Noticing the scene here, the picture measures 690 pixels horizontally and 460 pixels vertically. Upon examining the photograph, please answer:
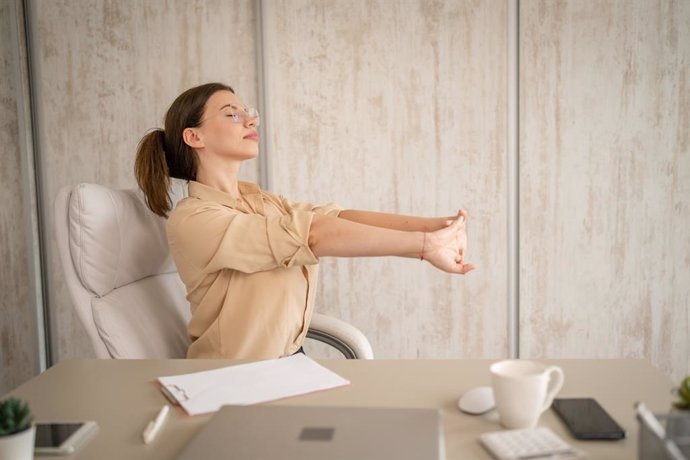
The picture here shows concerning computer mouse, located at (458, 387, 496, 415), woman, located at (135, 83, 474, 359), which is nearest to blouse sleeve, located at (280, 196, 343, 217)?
woman, located at (135, 83, 474, 359)

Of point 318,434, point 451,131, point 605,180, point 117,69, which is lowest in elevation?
point 318,434

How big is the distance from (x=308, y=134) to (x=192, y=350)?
52.2 inches

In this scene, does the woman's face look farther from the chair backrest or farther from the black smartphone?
the black smartphone

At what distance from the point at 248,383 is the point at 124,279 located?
0.71m

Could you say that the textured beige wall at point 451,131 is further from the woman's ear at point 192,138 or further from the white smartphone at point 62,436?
the white smartphone at point 62,436

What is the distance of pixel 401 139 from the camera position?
2.79m

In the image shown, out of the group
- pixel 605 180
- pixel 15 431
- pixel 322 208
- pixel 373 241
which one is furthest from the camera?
pixel 605 180

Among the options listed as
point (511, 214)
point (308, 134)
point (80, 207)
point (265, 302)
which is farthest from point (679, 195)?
point (80, 207)

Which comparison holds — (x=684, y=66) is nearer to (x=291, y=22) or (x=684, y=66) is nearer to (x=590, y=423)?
(x=291, y=22)

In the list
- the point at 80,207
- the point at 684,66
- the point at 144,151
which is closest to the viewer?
the point at 80,207

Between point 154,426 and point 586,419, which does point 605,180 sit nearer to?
point 586,419

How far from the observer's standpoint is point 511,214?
279 cm

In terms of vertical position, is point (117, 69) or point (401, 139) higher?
point (117, 69)

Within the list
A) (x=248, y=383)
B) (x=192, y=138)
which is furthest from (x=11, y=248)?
(x=248, y=383)
